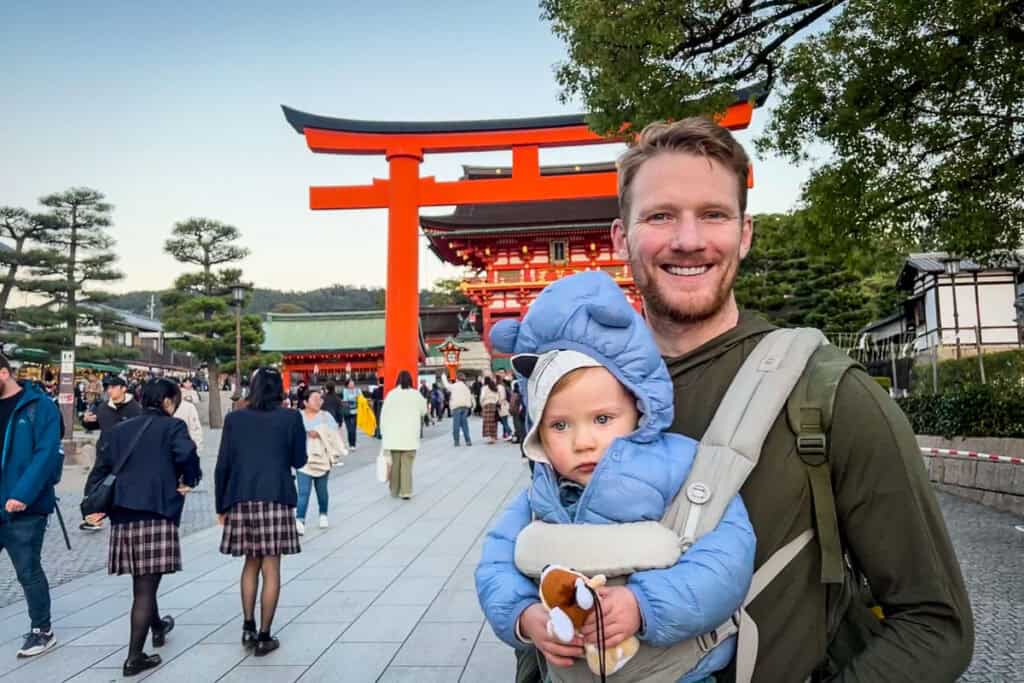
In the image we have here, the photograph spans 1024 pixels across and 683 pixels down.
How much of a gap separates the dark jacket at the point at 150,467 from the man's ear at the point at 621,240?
356cm

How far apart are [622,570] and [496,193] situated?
1737 cm

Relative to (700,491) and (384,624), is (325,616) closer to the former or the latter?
(384,624)

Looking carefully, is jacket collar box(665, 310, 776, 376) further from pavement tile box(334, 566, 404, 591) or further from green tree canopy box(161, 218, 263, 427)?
green tree canopy box(161, 218, 263, 427)

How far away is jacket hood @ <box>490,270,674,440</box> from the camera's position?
4.42ft

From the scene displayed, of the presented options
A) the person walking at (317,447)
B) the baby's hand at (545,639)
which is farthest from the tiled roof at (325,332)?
the baby's hand at (545,639)

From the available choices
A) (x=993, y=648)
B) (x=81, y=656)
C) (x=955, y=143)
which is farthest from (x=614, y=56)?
(x=81, y=656)

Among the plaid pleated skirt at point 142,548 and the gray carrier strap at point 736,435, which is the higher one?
the gray carrier strap at point 736,435

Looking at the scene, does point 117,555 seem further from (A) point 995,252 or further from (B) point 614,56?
(A) point 995,252

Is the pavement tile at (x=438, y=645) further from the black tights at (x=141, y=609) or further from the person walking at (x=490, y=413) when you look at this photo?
the person walking at (x=490, y=413)

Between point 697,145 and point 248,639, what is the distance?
13.7 feet

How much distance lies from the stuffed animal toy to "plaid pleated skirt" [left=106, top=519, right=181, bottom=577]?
376cm

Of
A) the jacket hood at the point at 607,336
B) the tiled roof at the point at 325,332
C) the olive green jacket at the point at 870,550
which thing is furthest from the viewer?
the tiled roof at the point at 325,332

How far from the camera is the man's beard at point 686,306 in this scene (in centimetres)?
151

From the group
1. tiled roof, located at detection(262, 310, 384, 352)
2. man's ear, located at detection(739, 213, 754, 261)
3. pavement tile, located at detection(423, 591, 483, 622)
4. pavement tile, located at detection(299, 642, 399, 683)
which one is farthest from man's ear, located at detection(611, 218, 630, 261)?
tiled roof, located at detection(262, 310, 384, 352)
